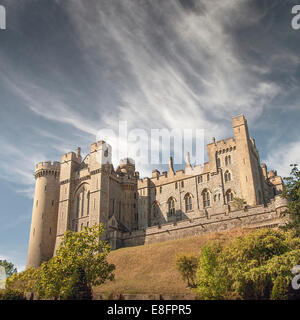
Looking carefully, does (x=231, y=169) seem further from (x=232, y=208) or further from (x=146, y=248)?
(x=146, y=248)

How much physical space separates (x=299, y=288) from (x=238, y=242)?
5.52m

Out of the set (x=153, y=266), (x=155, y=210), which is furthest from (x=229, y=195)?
(x=153, y=266)

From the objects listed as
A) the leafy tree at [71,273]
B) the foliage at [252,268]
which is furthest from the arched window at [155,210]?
the foliage at [252,268]

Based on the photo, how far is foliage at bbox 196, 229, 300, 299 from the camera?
75.4 ft

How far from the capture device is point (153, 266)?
3688cm

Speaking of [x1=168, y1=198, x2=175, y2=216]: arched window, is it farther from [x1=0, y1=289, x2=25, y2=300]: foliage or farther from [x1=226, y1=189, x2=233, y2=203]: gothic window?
[x1=0, y1=289, x2=25, y2=300]: foliage

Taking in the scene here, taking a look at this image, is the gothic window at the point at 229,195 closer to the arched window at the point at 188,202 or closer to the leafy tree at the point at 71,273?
the arched window at the point at 188,202

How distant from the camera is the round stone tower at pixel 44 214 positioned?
56000 mm

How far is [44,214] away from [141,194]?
16631 mm

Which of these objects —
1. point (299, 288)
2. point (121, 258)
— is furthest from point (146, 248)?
Result: point (299, 288)

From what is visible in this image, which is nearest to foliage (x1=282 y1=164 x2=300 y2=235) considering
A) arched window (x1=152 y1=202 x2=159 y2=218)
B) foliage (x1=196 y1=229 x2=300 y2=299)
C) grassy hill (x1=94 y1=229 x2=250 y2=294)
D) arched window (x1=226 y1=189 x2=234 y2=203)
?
foliage (x1=196 y1=229 x2=300 y2=299)

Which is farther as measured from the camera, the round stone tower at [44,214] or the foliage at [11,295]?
the round stone tower at [44,214]

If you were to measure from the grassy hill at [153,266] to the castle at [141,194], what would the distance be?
4.59 m

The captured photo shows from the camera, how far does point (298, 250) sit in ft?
76.3
